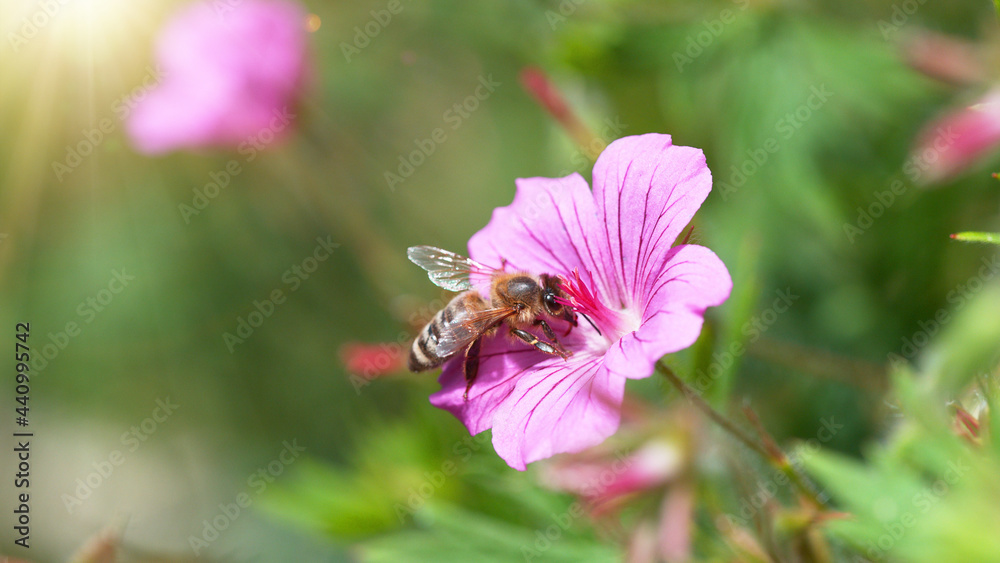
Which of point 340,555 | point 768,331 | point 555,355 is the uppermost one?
point 555,355

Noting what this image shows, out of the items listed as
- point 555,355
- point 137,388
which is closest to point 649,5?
point 555,355

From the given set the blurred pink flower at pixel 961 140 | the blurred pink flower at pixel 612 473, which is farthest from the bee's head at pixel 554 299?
the blurred pink flower at pixel 961 140

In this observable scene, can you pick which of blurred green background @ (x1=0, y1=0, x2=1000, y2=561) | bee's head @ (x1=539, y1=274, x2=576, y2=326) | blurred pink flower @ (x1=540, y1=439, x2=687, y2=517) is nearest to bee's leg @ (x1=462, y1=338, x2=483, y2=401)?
bee's head @ (x1=539, y1=274, x2=576, y2=326)

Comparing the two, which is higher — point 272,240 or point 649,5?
point 649,5

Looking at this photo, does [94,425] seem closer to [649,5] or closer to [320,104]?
[320,104]

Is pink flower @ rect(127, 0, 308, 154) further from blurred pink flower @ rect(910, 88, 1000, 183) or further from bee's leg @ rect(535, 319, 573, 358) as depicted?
blurred pink flower @ rect(910, 88, 1000, 183)

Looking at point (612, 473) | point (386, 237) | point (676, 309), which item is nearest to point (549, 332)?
point (676, 309)
